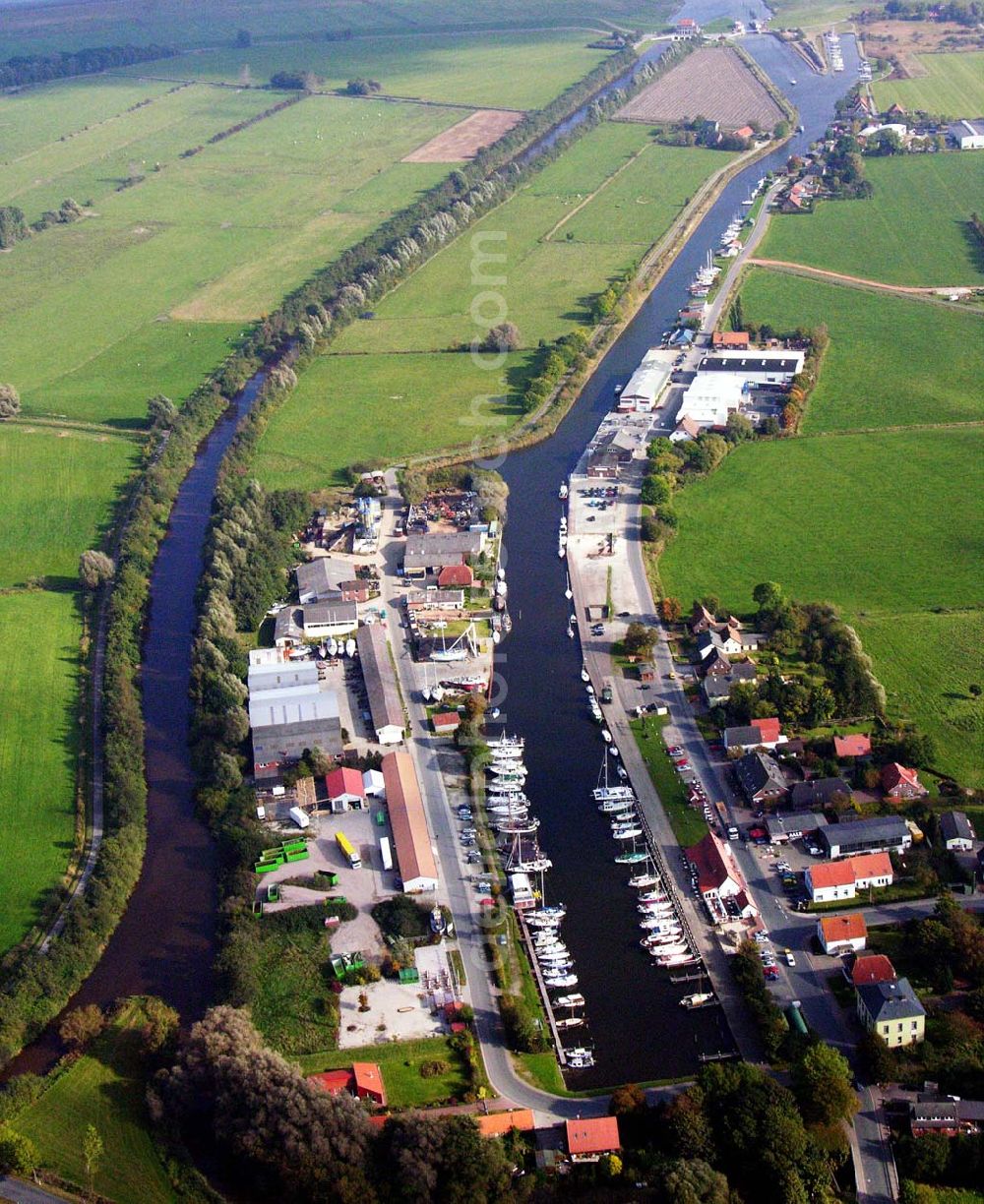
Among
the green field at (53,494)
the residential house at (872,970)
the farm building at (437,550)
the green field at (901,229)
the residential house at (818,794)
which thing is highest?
the green field at (901,229)

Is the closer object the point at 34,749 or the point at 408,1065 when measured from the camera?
the point at 408,1065

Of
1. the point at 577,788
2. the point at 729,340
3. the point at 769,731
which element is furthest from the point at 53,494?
the point at 769,731

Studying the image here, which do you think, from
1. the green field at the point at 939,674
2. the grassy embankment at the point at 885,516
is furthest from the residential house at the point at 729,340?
the green field at the point at 939,674

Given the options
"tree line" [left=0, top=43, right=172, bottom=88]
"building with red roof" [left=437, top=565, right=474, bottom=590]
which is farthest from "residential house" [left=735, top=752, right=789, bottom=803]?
"tree line" [left=0, top=43, right=172, bottom=88]

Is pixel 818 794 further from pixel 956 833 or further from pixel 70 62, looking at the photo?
pixel 70 62

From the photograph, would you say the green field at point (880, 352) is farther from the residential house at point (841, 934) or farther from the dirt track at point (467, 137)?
the dirt track at point (467, 137)

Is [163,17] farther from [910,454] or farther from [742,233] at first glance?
[910,454]

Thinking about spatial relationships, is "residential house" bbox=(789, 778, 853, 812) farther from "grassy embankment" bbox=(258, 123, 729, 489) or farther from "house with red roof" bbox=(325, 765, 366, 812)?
"grassy embankment" bbox=(258, 123, 729, 489)
